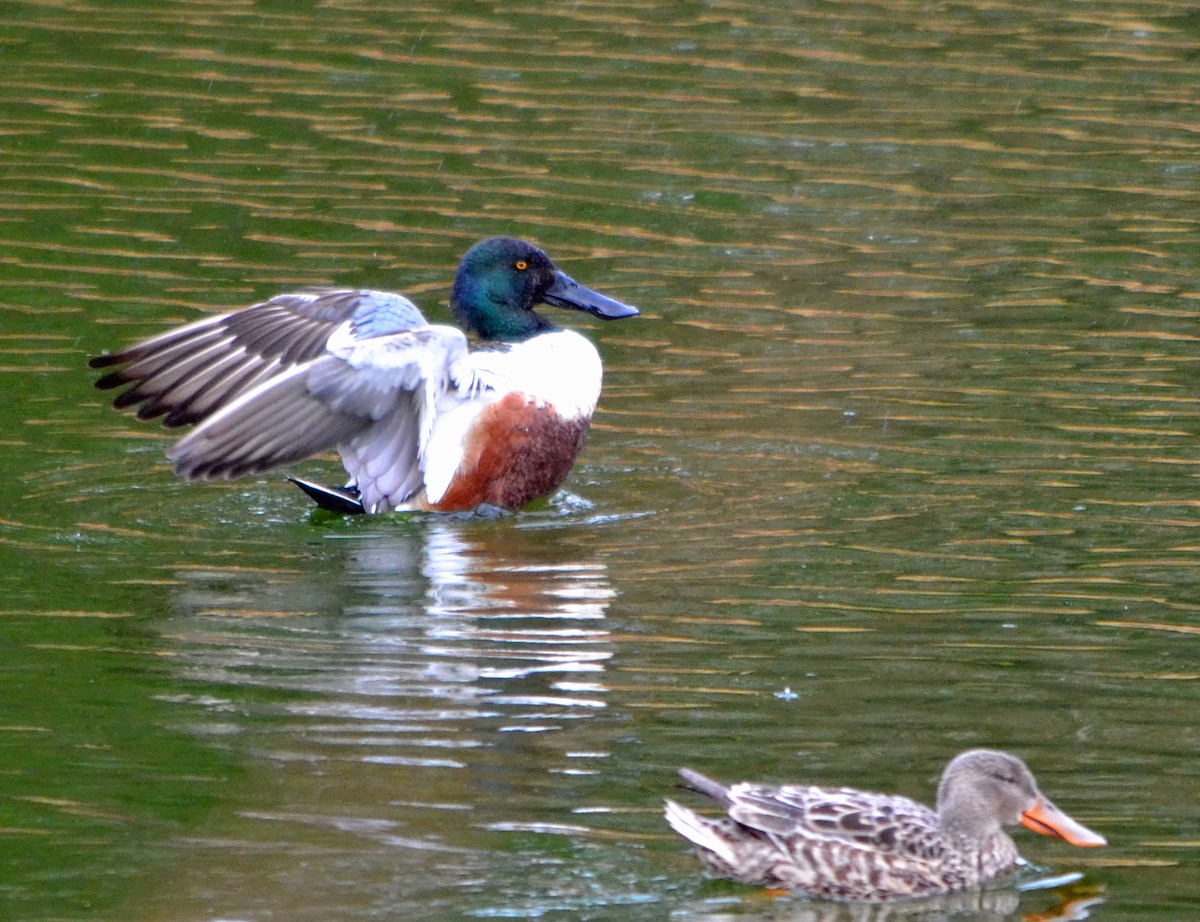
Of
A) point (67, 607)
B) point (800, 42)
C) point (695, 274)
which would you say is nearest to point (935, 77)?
point (800, 42)

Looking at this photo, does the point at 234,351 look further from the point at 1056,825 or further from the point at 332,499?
the point at 1056,825

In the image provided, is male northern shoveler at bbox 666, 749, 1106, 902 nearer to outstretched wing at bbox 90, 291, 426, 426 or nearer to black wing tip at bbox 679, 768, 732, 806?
black wing tip at bbox 679, 768, 732, 806

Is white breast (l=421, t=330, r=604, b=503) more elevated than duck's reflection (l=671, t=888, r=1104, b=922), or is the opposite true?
white breast (l=421, t=330, r=604, b=503)

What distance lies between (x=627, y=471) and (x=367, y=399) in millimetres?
1137

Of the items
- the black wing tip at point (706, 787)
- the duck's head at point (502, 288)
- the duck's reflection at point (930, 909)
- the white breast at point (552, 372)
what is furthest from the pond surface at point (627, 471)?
the duck's head at point (502, 288)

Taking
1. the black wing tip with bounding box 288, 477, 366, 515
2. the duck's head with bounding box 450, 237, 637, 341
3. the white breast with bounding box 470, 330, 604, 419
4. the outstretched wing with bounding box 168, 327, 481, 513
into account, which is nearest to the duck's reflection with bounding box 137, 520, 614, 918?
the black wing tip with bounding box 288, 477, 366, 515

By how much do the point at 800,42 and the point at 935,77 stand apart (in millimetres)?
1110

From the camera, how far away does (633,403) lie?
10.0 metres

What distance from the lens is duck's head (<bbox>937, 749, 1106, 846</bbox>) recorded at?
5355mm

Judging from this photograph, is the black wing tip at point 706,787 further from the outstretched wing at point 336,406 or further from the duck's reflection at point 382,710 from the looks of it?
the outstretched wing at point 336,406

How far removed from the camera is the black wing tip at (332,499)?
28.1ft

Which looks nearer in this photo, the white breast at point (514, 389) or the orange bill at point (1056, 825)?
the orange bill at point (1056, 825)

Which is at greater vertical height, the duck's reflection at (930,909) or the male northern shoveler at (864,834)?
the male northern shoveler at (864,834)

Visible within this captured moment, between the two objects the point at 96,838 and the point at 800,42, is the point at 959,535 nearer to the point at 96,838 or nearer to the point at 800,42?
the point at 96,838
